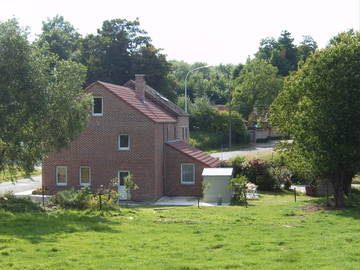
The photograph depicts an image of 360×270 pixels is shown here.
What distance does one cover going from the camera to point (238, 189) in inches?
1184

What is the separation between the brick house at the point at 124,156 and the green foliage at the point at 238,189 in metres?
3.07

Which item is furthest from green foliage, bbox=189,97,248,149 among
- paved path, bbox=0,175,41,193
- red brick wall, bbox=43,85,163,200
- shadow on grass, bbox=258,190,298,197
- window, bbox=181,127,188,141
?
red brick wall, bbox=43,85,163,200

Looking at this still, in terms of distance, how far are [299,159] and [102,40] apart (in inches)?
1921

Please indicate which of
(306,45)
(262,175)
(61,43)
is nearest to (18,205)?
(262,175)

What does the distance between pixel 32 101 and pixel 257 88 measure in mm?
62358

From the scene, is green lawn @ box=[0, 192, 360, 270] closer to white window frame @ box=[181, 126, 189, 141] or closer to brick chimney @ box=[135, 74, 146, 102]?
brick chimney @ box=[135, 74, 146, 102]

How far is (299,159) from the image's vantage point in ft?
83.0

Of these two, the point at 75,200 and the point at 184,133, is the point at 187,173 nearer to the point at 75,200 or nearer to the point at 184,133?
the point at 184,133

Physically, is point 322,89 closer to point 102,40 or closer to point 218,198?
point 218,198

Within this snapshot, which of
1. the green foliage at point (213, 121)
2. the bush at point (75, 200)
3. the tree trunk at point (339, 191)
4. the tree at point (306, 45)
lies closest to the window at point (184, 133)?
the tree trunk at point (339, 191)

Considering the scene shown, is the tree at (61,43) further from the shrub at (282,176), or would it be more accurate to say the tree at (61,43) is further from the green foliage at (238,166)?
the shrub at (282,176)

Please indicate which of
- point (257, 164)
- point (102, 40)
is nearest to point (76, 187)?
point (257, 164)

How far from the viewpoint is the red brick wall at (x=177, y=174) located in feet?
109

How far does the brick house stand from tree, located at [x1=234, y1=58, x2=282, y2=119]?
154 ft
